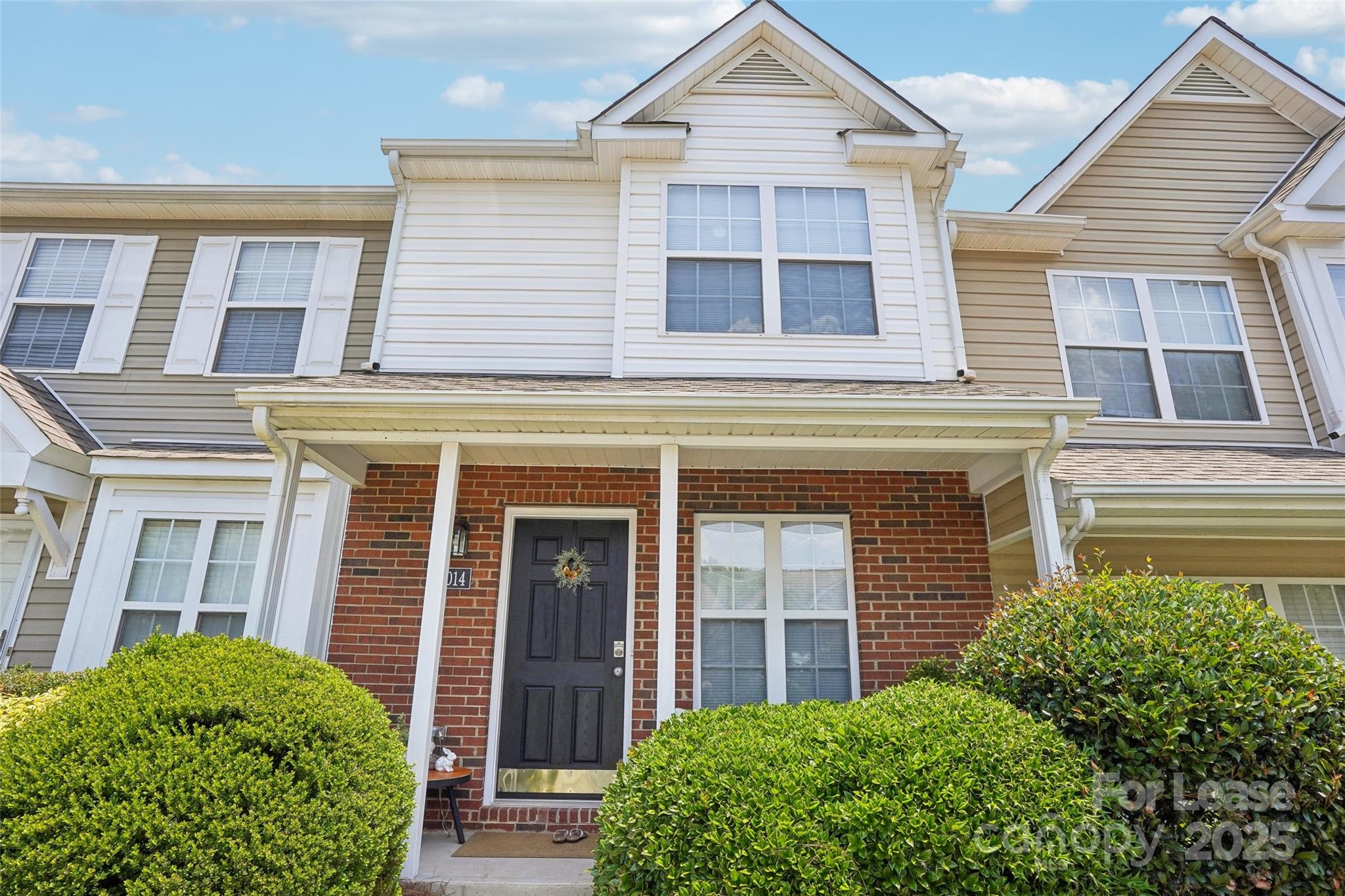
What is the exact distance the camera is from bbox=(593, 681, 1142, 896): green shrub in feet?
7.48

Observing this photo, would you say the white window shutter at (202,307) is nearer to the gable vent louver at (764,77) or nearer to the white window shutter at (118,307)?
the white window shutter at (118,307)

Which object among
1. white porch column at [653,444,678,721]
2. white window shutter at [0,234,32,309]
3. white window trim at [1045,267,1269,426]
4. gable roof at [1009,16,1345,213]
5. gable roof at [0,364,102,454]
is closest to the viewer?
white porch column at [653,444,678,721]

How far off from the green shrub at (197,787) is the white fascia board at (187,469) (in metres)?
2.56

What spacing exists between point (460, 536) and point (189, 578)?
245 cm

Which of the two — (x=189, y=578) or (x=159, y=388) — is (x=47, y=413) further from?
(x=189, y=578)

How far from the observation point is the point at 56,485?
548 centimetres

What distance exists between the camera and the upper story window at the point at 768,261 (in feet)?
19.0

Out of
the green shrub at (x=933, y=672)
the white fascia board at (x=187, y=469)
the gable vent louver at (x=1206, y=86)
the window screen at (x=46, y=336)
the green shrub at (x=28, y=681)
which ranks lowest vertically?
the green shrub at (x=28, y=681)

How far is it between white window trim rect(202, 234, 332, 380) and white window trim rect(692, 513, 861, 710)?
164 inches

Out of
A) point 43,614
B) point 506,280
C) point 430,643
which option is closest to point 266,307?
point 506,280

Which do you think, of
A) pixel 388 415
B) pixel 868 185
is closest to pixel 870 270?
pixel 868 185

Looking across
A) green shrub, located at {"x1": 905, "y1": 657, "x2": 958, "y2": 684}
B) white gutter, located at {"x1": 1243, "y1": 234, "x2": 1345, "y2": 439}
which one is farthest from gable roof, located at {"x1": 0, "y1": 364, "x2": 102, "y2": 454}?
white gutter, located at {"x1": 1243, "y1": 234, "x2": 1345, "y2": 439}

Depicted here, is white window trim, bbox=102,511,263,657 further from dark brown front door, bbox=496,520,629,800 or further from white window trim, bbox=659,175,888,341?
white window trim, bbox=659,175,888,341

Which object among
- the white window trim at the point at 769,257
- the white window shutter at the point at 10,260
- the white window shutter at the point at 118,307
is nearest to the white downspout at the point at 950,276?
the white window trim at the point at 769,257
